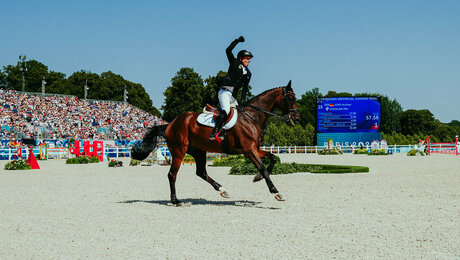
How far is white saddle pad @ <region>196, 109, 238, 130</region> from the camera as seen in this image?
10.1m

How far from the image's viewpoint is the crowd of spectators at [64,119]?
4641 centimetres

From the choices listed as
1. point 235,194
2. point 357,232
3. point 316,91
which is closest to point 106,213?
point 235,194

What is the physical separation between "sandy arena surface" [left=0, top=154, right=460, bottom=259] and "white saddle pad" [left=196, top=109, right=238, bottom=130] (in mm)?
1745

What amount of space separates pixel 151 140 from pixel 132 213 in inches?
124

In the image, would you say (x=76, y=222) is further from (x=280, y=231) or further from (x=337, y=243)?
(x=337, y=243)

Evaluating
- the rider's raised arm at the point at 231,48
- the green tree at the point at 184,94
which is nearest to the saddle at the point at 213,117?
the rider's raised arm at the point at 231,48

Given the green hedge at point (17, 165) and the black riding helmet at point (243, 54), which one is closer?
the black riding helmet at point (243, 54)

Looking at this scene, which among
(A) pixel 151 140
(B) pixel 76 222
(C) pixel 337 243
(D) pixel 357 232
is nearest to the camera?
(C) pixel 337 243

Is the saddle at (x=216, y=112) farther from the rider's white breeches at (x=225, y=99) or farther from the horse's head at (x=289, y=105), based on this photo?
the horse's head at (x=289, y=105)

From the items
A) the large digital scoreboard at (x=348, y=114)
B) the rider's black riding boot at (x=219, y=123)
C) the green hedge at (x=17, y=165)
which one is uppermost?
the large digital scoreboard at (x=348, y=114)

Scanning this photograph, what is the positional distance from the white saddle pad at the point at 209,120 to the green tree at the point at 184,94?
210 ft

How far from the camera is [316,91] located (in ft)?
323

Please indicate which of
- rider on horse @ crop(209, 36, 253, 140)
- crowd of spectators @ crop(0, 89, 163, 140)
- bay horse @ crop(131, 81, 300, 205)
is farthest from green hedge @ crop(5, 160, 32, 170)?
crowd of spectators @ crop(0, 89, 163, 140)

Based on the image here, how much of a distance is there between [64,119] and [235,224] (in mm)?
48425
